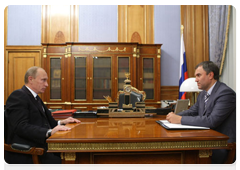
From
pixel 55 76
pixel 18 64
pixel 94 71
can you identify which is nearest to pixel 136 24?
pixel 94 71

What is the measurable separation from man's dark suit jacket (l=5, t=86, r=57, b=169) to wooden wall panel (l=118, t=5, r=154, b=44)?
165 inches

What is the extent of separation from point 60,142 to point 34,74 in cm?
97

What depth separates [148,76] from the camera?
→ 5191 millimetres

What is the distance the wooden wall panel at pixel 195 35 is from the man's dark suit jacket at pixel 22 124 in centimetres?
460

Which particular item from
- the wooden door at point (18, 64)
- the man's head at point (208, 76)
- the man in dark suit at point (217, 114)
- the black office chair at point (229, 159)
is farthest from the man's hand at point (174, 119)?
the wooden door at point (18, 64)

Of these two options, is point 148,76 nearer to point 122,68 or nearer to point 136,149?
point 122,68

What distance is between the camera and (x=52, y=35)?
222 inches

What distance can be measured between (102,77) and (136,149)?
3.99 metres

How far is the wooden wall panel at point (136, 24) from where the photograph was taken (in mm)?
5660

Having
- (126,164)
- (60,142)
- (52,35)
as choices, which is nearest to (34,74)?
(60,142)

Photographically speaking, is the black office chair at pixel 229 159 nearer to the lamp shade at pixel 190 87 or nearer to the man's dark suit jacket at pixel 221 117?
the man's dark suit jacket at pixel 221 117

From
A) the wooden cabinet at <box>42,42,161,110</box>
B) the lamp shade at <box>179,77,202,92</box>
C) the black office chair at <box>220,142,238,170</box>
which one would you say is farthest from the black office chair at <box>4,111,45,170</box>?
the wooden cabinet at <box>42,42,161,110</box>

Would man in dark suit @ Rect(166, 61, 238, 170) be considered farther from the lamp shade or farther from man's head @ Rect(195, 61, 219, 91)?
the lamp shade

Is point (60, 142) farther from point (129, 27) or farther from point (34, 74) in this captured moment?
point (129, 27)
